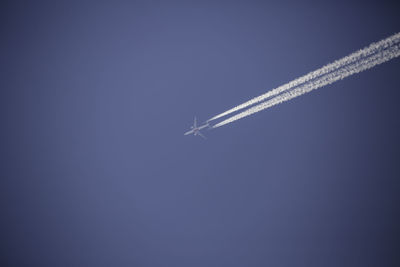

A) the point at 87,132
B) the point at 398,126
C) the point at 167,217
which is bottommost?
the point at 167,217

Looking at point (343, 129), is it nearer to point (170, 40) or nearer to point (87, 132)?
point (170, 40)

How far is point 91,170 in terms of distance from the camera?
2692cm

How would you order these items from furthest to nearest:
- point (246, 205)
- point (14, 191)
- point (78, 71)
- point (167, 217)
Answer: point (78, 71) < point (14, 191) < point (167, 217) < point (246, 205)

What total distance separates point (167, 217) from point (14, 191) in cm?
1840

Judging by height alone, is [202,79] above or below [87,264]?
above

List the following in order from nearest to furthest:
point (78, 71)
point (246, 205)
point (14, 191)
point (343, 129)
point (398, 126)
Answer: point (398, 126), point (343, 129), point (246, 205), point (14, 191), point (78, 71)

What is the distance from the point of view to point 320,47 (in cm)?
2130

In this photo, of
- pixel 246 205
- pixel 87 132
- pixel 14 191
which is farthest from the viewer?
pixel 87 132

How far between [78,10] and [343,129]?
35.9 m

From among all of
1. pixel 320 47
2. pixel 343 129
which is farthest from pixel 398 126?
pixel 320 47

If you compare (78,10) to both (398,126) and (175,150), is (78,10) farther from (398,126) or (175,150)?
(398,126)

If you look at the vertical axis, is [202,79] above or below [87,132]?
above

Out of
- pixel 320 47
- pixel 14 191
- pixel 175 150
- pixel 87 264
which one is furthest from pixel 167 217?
pixel 320 47

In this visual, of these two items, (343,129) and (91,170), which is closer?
(343,129)
